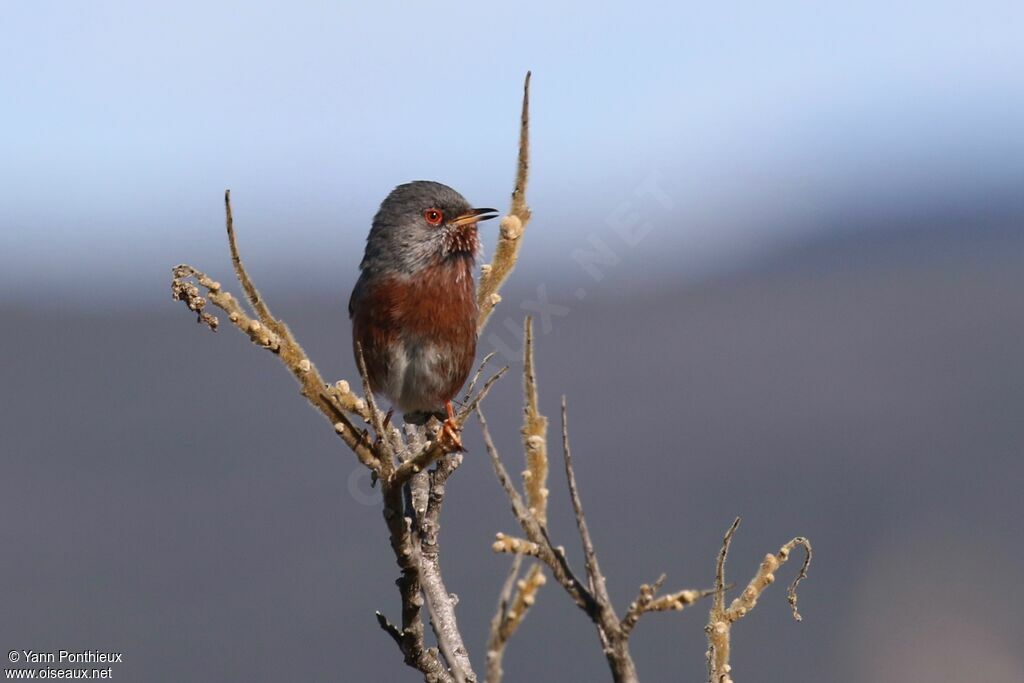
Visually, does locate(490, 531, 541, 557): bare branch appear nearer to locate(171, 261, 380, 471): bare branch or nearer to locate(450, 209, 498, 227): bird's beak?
locate(171, 261, 380, 471): bare branch

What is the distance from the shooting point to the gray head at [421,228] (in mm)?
7574

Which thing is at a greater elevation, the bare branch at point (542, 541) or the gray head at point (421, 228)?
the gray head at point (421, 228)

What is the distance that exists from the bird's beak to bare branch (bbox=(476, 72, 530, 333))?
1.58m

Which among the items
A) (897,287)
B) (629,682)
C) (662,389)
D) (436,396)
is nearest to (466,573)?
(662,389)

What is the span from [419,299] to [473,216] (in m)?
0.79

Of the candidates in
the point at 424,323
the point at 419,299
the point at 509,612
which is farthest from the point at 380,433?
the point at 419,299

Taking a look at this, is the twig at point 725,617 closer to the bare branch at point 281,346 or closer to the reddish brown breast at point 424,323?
the bare branch at point 281,346

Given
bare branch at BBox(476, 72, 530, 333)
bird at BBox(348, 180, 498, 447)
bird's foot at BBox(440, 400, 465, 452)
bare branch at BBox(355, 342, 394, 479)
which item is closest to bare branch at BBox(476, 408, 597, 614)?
bare branch at BBox(355, 342, 394, 479)

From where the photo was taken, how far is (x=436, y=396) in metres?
7.14

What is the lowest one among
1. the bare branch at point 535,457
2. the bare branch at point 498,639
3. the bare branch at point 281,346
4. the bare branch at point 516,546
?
the bare branch at point 498,639

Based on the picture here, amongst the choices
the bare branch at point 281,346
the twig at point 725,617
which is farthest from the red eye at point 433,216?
the twig at point 725,617

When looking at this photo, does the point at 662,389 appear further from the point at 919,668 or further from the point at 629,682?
the point at 629,682

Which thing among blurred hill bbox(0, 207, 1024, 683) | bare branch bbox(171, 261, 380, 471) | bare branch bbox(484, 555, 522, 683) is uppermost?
blurred hill bbox(0, 207, 1024, 683)

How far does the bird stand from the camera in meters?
7.14
